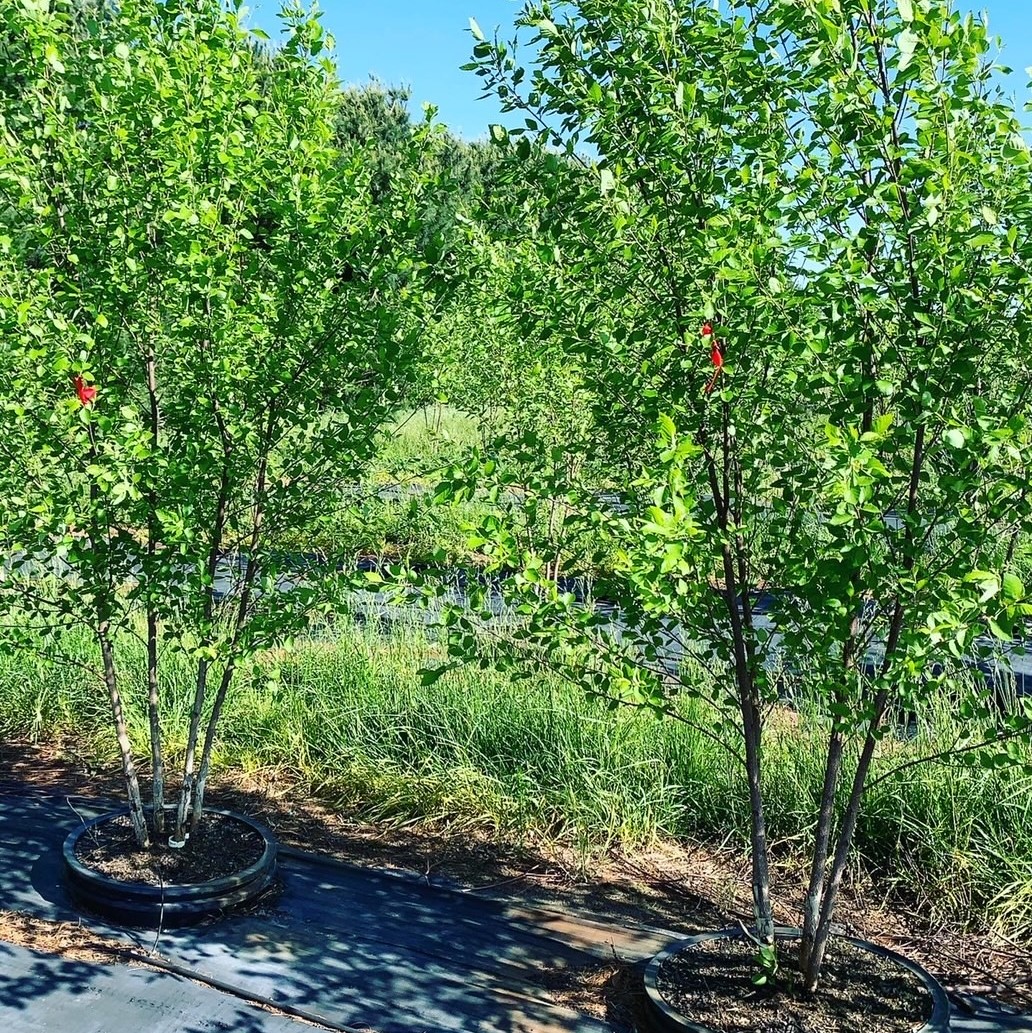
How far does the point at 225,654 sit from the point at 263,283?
4.69 ft

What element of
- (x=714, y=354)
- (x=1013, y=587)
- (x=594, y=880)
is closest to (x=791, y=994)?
(x=594, y=880)

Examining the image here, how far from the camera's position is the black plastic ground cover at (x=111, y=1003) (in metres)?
3.14

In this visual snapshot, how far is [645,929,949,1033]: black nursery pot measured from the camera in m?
2.95

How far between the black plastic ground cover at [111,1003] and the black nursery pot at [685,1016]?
1.06 meters

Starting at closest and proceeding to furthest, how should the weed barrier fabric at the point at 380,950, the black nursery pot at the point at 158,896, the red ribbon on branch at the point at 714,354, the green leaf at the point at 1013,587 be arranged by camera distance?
1. the green leaf at the point at 1013,587
2. the red ribbon on branch at the point at 714,354
3. the weed barrier fabric at the point at 380,950
4. the black nursery pot at the point at 158,896

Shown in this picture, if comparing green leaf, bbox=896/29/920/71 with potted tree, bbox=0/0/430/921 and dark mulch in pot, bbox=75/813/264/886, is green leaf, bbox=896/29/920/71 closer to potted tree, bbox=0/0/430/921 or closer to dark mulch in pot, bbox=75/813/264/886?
potted tree, bbox=0/0/430/921

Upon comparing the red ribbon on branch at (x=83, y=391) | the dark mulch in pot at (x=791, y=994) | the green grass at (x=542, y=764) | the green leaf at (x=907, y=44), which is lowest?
the dark mulch in pot at (x=791, y=994)

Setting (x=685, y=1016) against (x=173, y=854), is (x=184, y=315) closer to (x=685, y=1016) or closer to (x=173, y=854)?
(x=173, y=854)

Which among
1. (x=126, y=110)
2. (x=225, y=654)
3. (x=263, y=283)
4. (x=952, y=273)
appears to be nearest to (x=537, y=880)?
(x=225, y=654)

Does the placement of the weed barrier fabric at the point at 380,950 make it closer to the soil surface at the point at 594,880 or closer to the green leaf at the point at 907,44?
the soil surface at the point at 594,880

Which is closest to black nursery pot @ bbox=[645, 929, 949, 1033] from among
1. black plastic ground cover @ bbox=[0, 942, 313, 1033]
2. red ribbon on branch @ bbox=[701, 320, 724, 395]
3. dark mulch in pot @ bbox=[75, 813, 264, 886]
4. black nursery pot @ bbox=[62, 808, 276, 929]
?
black plastic ground cover @ bbox=[0, 942, 313, 1033]

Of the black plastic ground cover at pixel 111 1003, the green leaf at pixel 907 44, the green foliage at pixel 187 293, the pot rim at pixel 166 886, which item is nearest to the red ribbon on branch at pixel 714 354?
the green leaf at pixel 907 44

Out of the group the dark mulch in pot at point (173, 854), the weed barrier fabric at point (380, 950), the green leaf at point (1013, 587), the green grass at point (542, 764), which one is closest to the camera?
the green leaf at point (1013, 587)

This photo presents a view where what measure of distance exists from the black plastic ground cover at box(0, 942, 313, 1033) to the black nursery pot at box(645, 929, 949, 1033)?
1065 millimetres
